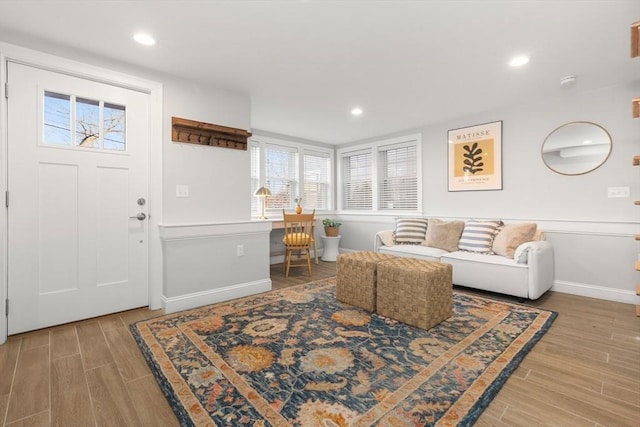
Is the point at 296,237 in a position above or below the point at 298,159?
below

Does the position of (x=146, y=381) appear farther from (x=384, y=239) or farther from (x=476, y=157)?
(x=476, y=157)

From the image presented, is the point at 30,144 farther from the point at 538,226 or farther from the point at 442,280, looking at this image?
the point at 538,226

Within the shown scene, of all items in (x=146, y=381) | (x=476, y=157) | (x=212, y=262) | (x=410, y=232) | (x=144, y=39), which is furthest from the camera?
(x=410, y=232)

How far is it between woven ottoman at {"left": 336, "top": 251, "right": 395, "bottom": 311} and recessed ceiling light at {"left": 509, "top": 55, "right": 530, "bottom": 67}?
83.1 inches

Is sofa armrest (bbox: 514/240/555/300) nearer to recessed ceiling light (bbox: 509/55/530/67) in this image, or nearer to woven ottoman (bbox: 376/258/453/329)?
woven ottoman (bbox: 376/258/453/329)

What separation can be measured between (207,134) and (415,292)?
8.49 ft

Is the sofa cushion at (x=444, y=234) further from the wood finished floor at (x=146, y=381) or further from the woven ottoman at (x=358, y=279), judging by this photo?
the wood finished floor at (x=146, y=381)

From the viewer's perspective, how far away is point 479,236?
3.69 metres

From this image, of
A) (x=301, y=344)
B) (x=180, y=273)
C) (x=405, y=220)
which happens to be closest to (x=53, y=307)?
(x=180, y=273)

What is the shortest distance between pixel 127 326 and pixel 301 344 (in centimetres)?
154

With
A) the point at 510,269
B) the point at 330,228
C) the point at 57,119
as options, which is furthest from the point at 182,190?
the point at 510,269

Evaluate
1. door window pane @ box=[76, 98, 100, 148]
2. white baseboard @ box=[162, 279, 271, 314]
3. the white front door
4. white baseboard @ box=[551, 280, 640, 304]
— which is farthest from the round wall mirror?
door window pane @ box=[76, 98, 100, 148]

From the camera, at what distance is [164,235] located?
2783 millimetres

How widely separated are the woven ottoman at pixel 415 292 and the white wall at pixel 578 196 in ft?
6.35
